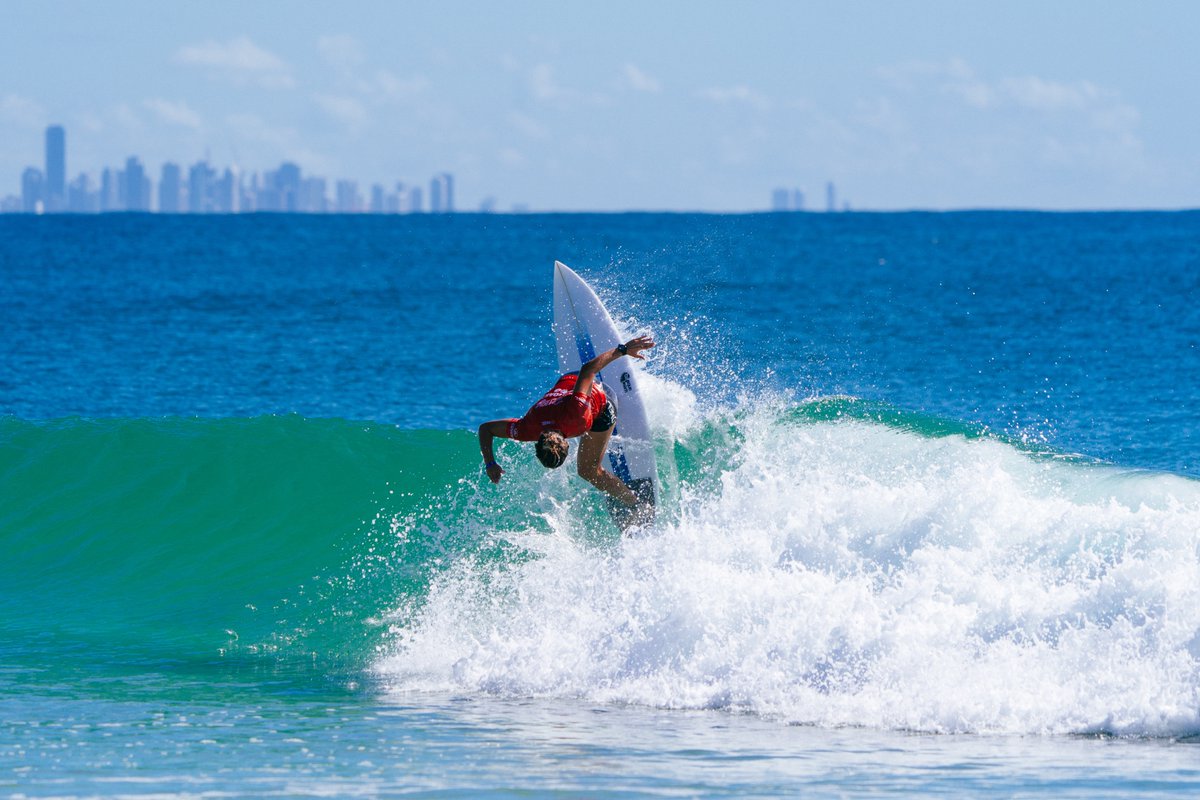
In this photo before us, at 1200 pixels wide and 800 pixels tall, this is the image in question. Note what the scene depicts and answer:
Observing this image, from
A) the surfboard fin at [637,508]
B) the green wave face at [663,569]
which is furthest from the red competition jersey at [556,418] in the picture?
the surfboard fin at [637,508]

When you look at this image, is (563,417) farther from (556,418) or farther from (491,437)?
(491,437)

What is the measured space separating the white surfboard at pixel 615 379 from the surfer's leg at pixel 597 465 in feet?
1.22

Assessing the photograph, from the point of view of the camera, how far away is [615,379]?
34.5 ft

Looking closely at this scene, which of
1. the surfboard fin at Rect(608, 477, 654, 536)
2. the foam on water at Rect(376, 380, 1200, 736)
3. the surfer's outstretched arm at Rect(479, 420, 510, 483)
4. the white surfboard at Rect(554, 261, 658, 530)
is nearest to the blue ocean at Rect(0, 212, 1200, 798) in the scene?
the foam on water at Rect(376, 380, 1200, 736)

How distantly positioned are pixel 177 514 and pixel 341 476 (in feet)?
5.04

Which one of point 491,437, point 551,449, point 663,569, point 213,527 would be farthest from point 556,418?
point 213,527

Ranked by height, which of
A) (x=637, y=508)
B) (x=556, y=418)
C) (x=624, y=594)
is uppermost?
(x=556, y=418)

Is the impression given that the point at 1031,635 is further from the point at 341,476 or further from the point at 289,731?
the point at 341,476

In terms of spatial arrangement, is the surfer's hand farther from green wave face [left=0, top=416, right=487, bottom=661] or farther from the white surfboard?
green wave face [left=0, top=416, right=487, bottom=661]

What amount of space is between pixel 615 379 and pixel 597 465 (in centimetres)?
95

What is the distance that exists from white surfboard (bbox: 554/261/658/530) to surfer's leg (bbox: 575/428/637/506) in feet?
1.22

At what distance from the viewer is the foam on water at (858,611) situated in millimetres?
7410

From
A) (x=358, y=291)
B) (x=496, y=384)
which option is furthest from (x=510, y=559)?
(x=358, y=291)

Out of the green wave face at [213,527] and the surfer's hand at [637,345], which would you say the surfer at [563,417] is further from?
the green wave face at [213,527]
